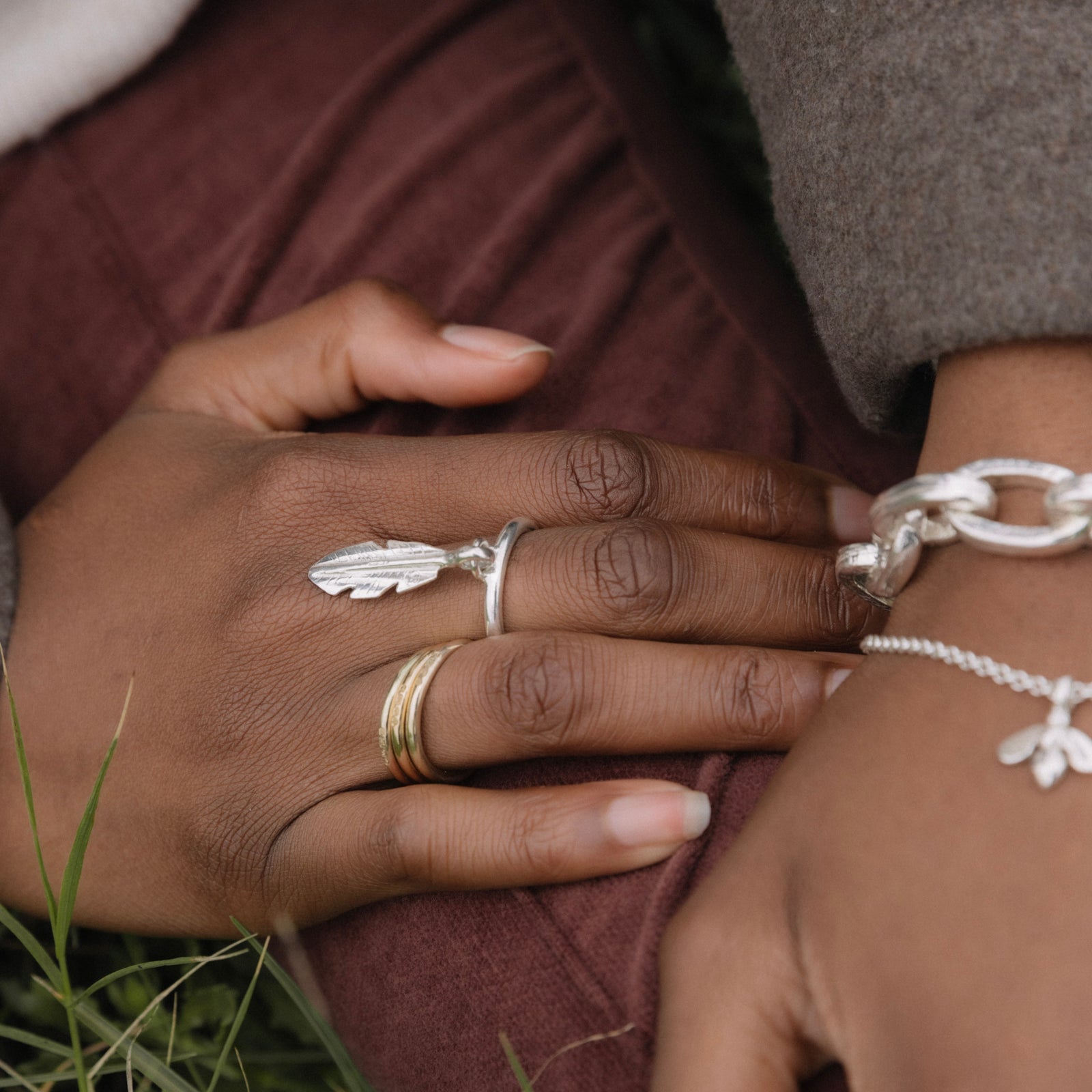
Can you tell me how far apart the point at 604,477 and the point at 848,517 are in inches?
11.3

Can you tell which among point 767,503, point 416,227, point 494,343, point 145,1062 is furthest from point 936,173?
point 145,1062

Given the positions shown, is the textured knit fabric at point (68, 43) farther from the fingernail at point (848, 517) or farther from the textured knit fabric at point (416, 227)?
the fingernail at point (848, 517)

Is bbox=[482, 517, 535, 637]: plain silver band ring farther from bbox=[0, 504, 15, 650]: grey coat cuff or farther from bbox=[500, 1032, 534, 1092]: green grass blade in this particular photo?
bbox=[0, 504, 15, 650]: grey coat cuff

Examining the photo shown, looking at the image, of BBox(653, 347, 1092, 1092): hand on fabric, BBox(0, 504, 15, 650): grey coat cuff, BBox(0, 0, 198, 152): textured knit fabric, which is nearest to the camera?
BBox(653, 347, 1092, 1092): hand on fabric

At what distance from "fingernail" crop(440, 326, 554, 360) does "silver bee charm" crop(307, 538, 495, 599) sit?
0.25m

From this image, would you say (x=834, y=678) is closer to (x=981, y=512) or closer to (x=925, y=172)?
(x=981, y=512)

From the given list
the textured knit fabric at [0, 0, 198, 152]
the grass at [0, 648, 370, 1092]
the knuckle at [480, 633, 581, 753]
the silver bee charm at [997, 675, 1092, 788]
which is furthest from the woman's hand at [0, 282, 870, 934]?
the textured knit fabric at [0, 0, 198, 152]

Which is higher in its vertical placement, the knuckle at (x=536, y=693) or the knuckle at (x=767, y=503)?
the knuckle at (x=536, y=693)

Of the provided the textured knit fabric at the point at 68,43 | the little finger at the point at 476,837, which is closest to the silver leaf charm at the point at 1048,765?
the little finger at the point at 476,837

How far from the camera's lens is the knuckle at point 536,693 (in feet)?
2.95

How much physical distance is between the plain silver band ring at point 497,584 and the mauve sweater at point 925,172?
0.36 m

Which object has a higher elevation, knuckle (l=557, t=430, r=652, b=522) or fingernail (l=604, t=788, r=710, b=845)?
knuckle (l=557, t=430, r=652, b=522)

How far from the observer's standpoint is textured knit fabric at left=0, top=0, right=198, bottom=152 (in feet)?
4.67

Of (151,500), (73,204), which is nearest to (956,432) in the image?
(151,500)
